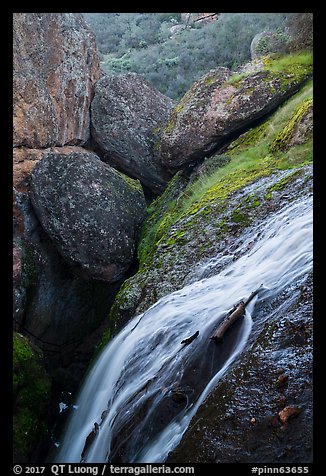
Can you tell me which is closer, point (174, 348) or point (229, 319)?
point (229, 319)

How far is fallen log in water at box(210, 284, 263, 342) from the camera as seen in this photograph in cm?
480

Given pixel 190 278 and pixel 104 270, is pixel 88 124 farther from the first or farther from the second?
pixel 190 278

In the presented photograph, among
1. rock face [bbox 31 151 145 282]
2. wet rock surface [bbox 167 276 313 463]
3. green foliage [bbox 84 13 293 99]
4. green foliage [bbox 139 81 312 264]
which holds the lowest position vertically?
wet rock surface [bbox 167 276 313 463]

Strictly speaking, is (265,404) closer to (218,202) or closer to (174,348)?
(174,348)

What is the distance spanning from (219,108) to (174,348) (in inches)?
266

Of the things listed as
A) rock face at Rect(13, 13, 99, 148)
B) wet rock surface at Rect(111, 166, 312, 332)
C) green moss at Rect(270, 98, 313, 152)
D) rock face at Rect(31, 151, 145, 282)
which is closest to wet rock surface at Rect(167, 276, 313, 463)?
wet rock surface at Rect(111, 166, 312, 332)

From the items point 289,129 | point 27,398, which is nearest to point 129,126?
point 289,129

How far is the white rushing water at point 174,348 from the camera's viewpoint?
4570 millimetres

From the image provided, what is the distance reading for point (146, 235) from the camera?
992 cm

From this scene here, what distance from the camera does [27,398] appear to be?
24.5ft

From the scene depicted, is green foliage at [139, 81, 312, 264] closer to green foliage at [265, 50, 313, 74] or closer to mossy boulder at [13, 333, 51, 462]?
green foliage at [265, 50, 313, 74]

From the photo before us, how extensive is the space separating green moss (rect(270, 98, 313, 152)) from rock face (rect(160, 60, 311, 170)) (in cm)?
170

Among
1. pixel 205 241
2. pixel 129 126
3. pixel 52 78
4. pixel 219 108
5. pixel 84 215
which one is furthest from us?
pixel 129 126
